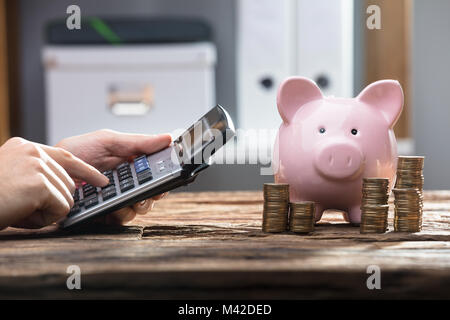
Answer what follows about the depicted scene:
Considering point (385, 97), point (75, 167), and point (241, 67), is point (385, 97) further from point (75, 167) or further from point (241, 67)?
point (241, 67)

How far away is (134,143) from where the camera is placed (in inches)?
31.3

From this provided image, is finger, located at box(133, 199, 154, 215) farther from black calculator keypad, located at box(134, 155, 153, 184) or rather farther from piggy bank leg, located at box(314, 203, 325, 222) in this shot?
piggy bank leg, located at box(314, 203, 325, 222)

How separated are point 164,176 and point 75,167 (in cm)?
11

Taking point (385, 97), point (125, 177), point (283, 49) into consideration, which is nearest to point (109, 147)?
point (125, 177)

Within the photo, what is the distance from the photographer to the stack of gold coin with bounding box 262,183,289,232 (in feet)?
2.04

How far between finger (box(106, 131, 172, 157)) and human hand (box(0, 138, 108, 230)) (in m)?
0.14

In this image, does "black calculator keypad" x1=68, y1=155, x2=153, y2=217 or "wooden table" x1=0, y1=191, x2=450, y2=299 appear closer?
"wooden table" x1=0, y1=191, x2=450, y2=299

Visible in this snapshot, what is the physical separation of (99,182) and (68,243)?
0.13 meters

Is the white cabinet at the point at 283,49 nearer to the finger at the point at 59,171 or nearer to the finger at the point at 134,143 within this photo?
the finger at the point at 134,143

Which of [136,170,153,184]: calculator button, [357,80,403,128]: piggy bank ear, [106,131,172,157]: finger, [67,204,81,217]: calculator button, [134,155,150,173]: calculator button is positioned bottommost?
[67,204,81,217]: calculator button

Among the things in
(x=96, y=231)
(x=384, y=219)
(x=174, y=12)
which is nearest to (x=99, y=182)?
(x=96, y=231)

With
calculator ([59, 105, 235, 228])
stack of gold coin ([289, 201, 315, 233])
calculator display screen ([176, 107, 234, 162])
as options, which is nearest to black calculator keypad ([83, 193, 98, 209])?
calculator ([59, 105, 235, 228])

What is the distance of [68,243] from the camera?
0.56m

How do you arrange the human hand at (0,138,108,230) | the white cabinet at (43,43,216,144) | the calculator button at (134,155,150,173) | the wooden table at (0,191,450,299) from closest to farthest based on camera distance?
the wooden table at (0,191,450,299)
the human hand at (0,138,108,230)
the calculator button at (134,155,150,173)
the white cabinet at (43,43,216,144)
